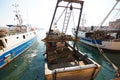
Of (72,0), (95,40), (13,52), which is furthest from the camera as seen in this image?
(95,40)

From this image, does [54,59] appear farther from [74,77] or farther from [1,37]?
[1,37]

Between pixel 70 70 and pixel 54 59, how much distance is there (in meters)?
4.28

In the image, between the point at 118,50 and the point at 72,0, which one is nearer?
the point at 72,0

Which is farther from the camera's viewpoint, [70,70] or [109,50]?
[109,50]

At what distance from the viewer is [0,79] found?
10.6m

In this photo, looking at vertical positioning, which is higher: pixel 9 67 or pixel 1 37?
pixel 1 37

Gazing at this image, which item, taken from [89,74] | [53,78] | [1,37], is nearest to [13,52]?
[1,37]

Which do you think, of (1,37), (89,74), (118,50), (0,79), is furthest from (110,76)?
(1,37)

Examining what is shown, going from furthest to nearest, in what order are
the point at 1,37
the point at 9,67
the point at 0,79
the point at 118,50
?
1. the point at 118,50
2. the point at 1,37
3. the point at 9,67
4. the point at 0,79

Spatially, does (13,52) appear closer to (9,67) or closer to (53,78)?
(9,67)

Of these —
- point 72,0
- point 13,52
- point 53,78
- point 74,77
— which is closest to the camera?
point 53,78

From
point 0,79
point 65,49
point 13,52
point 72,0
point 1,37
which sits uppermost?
point 72,0

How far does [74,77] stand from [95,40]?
54.7 feet

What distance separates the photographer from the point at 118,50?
18672 mm
